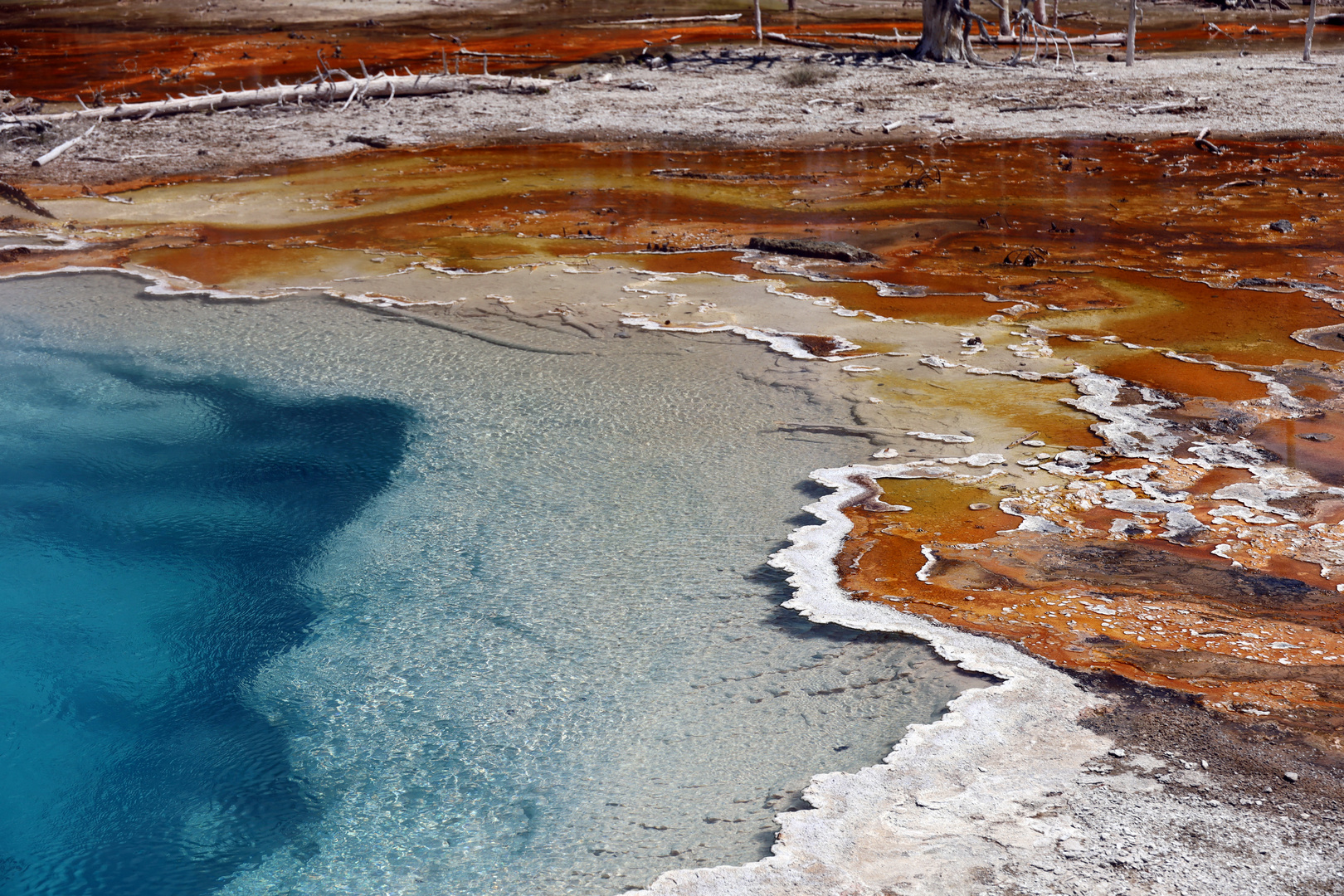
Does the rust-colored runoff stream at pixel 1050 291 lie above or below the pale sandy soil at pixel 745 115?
below

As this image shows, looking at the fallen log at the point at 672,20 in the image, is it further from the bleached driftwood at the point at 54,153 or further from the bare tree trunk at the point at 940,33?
the bleached driftwood at the point at 54,153

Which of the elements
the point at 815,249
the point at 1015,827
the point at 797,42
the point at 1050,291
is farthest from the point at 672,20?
the point at 1015,827

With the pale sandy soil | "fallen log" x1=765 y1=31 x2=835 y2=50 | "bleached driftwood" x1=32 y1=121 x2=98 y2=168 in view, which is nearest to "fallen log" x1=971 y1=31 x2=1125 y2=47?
"fallen log" x1=765 y1=31 x2=835 y2=50

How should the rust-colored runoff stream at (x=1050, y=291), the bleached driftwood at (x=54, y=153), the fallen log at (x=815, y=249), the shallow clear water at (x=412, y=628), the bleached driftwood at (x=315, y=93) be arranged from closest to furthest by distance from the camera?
1. the shallow clear water at (x=412, y=628)
2. the rust-colored runoff stream at (x=1050, y=291)
3. the fallen log at (x=815, y=249)
4. the bleached driftwood at (x=54, y=153)
5. the bleached driftwood at (x=315, y=93)

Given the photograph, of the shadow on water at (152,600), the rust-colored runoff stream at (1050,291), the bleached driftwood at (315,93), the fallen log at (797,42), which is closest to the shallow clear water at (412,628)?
the shadow on water at (152,600)

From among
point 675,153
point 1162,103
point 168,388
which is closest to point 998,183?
point 675,153

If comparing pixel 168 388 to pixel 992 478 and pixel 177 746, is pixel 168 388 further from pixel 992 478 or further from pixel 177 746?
pixel 992 478

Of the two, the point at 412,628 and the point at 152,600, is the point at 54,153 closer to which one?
the point at 152,600

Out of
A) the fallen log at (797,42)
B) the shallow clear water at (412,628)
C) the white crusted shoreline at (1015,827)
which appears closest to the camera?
the white crusted shoreline at (1015,827)
